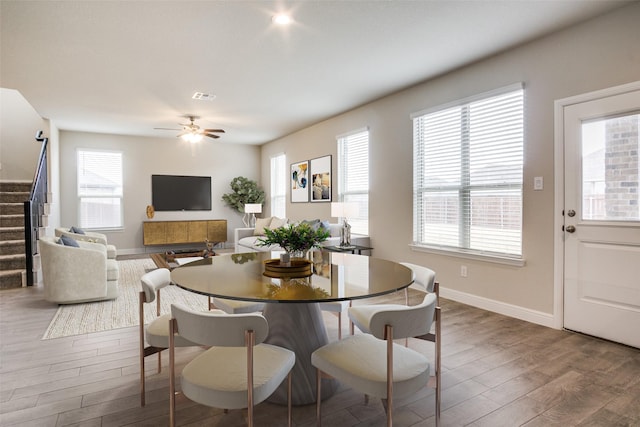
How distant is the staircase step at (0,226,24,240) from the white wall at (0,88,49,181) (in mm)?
2043

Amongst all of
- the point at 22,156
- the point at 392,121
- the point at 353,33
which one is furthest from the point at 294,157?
the point at 22,156

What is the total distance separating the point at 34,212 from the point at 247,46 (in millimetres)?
4071

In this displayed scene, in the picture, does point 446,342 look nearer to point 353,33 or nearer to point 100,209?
point 353,33

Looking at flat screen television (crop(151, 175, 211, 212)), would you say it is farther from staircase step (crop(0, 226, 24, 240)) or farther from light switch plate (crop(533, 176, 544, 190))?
light switch plate (crop(533, 176, 544, 190))

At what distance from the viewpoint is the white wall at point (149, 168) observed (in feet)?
24.7

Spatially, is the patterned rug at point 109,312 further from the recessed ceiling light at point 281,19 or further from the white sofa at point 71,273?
the recessed ceiling light at point 281,19

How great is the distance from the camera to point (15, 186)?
20.0 ft

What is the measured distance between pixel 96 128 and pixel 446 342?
7601 mm

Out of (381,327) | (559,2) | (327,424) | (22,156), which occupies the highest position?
(559,2)

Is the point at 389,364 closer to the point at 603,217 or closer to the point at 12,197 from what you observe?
the point at 603,217

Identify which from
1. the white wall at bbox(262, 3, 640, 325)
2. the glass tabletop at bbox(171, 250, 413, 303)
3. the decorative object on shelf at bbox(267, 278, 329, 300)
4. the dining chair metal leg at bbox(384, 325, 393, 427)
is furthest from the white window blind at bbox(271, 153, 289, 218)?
the dining chair metal leg at bbox(384, 325, 393, 427)

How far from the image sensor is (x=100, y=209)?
25.7 feet

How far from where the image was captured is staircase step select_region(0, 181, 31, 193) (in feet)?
19.7

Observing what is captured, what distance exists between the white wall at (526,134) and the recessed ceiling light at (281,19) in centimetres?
216
